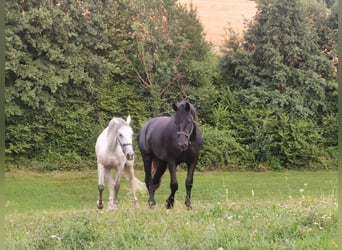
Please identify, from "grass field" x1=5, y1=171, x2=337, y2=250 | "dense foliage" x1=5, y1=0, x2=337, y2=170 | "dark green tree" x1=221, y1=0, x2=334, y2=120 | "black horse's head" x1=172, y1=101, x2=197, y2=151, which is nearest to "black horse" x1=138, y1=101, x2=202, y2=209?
"black horse's head" x1=172, y1=101, x2=197, y2=151

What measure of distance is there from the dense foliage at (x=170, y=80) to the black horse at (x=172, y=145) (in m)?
12.8

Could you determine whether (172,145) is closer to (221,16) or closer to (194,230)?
(194,230)

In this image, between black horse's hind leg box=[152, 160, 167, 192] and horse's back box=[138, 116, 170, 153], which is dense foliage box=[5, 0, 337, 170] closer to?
black horse's hind leg box=[152, 160, 167, 192]

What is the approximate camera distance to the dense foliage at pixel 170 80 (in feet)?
69.0

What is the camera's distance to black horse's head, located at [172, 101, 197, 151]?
7.42 m

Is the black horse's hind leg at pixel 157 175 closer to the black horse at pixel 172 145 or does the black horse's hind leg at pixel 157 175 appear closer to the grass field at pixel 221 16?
the black horse at pixel 172 145

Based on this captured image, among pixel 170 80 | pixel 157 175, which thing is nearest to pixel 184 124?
pixel 157 175

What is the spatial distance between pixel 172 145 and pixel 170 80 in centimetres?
1606

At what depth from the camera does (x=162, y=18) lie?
944 inches

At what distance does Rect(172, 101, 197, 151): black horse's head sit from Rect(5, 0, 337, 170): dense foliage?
553 inches

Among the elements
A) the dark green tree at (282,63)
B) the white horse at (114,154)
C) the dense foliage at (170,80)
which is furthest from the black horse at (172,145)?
the dark green tree at (282,63)

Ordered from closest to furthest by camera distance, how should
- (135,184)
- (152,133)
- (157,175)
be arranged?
(152,133)
(157,175)
(135,184)

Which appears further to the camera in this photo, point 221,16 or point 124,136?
point 221,16

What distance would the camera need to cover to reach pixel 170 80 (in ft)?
78.0
